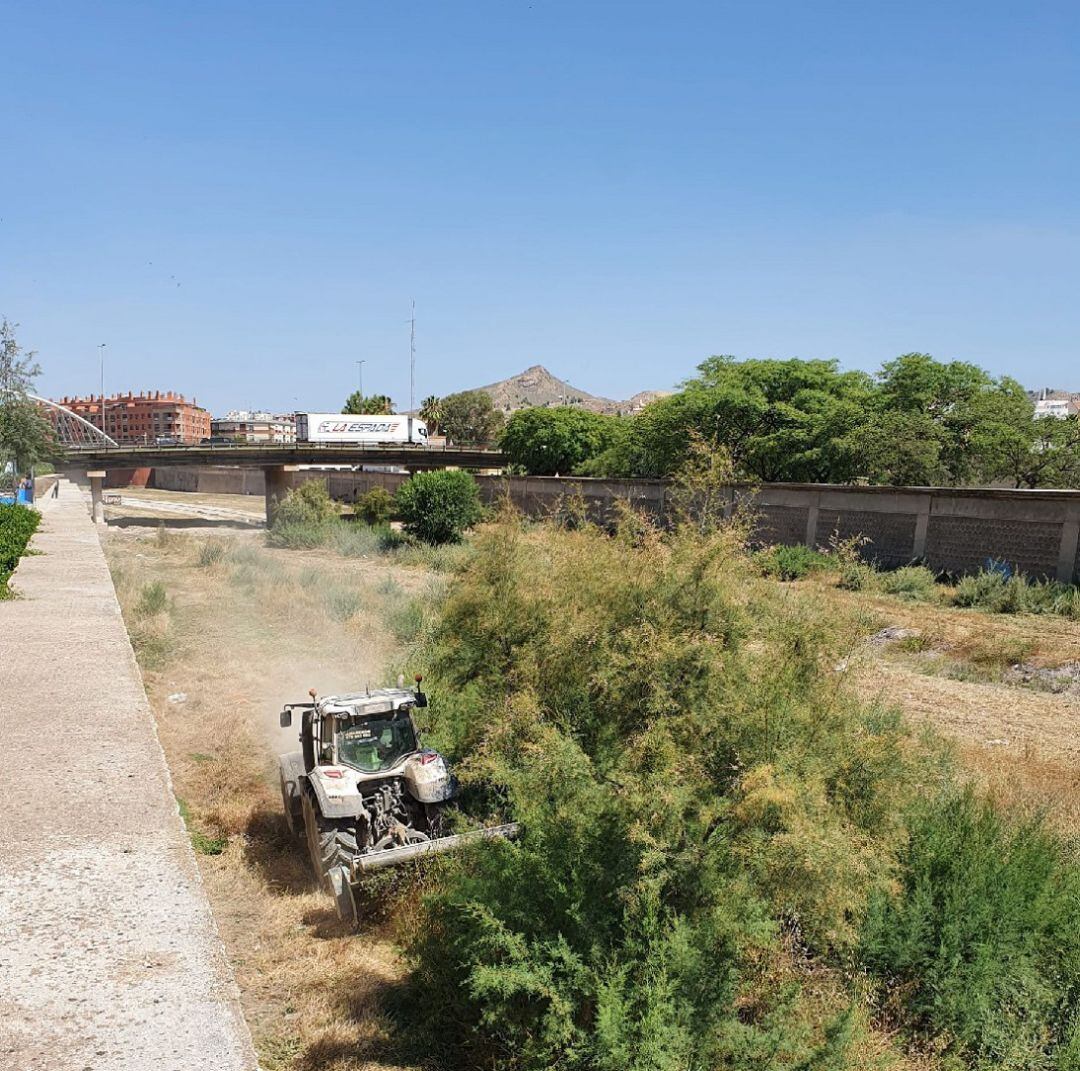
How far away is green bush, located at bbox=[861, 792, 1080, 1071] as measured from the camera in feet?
21.2

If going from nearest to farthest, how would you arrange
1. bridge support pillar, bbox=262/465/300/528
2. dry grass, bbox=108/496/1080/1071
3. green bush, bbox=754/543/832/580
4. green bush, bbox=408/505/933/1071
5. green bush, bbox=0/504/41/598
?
green bush, bbox=408/505/933/1071 < dry grass, bbox=108/496/1080/1071 < green bush, bbox=0/504/41/598 < green bush, bbox=754/543/832/580 < bridge support pillar, bbox=262/465/300/528

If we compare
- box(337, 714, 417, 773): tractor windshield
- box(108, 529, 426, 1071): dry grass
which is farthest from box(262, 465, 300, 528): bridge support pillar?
box(337, 714, 417, 773): tractor windshield

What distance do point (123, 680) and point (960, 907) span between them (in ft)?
34.0

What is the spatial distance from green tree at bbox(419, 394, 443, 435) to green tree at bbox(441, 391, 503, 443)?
0.56 meters

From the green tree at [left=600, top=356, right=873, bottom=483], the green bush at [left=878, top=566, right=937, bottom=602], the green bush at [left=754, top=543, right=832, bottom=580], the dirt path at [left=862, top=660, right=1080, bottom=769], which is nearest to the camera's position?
the dirt path at [left=862, top=660, right=1080, bottom=769]

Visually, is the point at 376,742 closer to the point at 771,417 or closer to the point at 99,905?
the point at 99,905

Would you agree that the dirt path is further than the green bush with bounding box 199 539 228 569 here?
No

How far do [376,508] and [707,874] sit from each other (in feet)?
151

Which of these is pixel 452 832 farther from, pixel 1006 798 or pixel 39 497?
pixel 39 497

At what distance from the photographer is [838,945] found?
21.0ft

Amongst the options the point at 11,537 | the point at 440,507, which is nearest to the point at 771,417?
the point at 440,507

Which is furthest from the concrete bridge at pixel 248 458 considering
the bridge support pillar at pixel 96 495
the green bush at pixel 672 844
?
the green bush at pixel 672 844

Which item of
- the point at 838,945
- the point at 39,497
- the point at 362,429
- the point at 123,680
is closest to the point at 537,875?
the point at 838,945

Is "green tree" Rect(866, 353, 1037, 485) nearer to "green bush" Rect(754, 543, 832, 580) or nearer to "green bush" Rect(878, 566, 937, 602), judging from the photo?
Answer: "green bush" Rect(754, 543, 832, 580)
